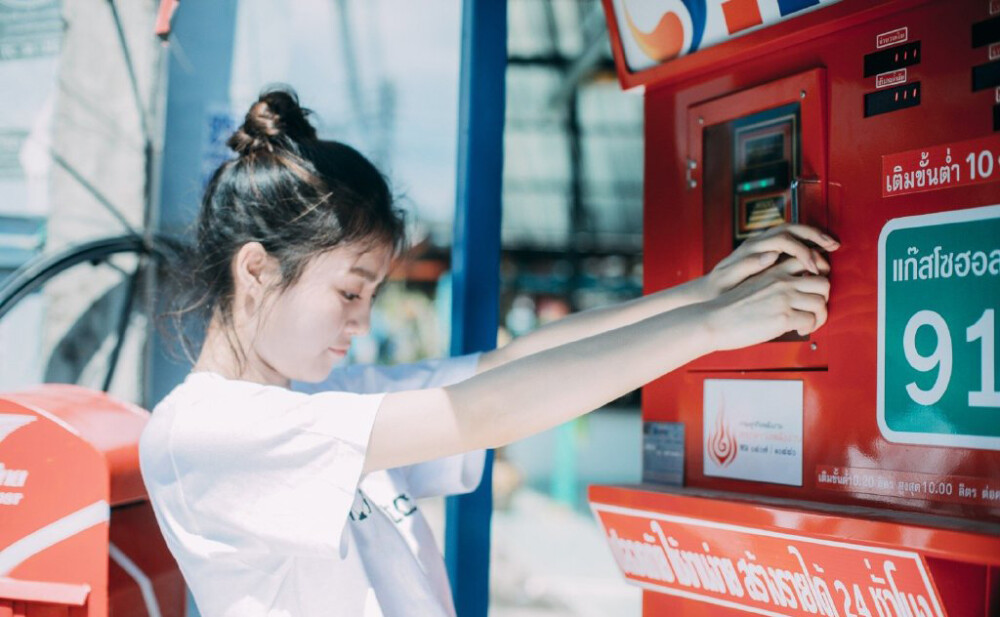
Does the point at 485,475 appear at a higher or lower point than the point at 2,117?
lower

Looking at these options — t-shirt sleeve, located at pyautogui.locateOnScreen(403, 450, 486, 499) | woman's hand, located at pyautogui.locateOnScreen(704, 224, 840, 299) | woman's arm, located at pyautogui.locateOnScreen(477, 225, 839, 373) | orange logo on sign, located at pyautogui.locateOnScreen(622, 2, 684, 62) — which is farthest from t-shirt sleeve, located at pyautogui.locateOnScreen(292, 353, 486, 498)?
orange logo on sign, located at pyautogui.locateOnScreen(622, 2, 684, 62)

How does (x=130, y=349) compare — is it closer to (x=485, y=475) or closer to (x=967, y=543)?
(x=485, y=475)

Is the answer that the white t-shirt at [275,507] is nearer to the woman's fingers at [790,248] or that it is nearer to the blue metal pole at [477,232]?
the blue metal pole at [477,232]

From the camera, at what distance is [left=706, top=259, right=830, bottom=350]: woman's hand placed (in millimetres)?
1176

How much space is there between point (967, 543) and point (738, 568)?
393 millimetres

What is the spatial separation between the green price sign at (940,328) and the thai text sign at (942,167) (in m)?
0.04

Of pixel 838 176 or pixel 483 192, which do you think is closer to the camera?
pixel 838 176

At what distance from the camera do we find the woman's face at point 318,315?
1.43 m

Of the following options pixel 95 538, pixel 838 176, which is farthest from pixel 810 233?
pixel 95 538

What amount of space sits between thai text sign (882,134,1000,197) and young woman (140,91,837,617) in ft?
0.42

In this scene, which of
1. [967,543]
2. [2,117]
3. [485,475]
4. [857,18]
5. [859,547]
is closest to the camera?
[967,543]

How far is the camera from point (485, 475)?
1.88 m

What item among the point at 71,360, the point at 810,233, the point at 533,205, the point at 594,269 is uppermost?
the point at 533,205

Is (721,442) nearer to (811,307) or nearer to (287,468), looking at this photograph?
(811,307)
